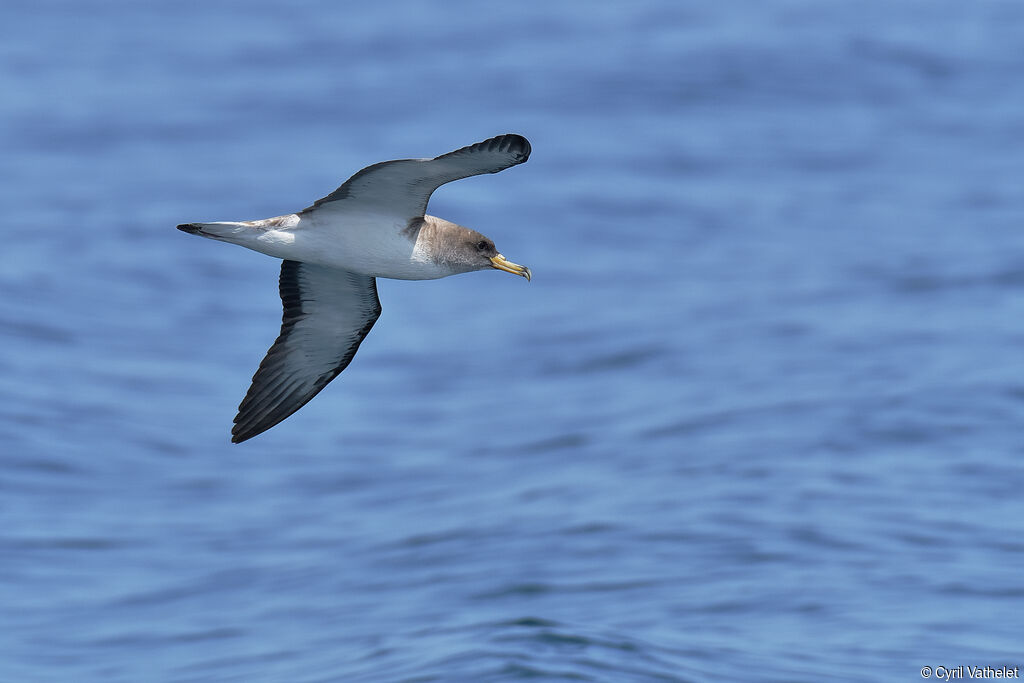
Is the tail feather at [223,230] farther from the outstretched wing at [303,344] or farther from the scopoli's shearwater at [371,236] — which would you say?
the outstretched wing at [303,344]

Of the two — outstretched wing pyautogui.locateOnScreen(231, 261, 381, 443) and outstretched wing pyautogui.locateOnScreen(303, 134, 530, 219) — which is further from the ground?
outstretched wing pyautogui.locateOnScreen(303, 134, 530, 219)

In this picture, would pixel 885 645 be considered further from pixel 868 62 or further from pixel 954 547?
pixel 868 62

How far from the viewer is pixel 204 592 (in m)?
24.9

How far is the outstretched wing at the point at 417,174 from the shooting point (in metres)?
9.39

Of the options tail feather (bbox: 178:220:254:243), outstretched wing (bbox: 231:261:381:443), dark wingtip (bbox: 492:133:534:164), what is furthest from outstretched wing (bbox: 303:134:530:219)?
outstretched wing (bbox: 231:261:381:443)

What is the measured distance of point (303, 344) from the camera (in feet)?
41.1

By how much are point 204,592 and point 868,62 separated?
30.4m

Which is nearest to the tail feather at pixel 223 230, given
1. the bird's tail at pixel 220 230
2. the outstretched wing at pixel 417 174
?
the bird's tail at pixel 220 230

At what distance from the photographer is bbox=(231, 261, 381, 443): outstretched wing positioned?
1234cm

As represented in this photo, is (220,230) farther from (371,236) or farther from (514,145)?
(514,145)

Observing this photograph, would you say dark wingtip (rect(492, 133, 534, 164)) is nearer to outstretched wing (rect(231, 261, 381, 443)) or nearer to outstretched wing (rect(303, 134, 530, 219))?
outstretched wing (rect(303, 134, 530, 219))

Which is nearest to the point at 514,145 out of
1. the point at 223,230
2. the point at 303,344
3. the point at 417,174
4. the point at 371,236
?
the point at 417,174

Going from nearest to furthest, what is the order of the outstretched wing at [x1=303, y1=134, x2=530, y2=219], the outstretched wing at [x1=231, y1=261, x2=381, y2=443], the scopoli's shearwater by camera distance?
1. the outstretched wing at [x1=303, y1=134, x2=530, y2=219]
2. the scopoli's shearwater
3. the outstretched wing at [x1=231, y1=261, x2=381, y2=443]

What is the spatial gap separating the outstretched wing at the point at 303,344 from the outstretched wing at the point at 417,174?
5.32 feet
